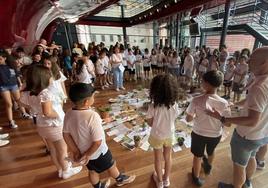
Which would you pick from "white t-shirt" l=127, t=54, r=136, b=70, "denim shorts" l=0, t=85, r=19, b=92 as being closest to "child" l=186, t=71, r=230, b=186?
"denim shorts" l=0, t=85, r=19, b=92

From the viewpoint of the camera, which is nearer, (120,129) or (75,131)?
(75,131)

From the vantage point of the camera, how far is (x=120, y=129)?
3234 millimetres

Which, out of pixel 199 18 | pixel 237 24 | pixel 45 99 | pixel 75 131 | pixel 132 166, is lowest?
pixel 132 166

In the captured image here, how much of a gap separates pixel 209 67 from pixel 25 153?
4758mm

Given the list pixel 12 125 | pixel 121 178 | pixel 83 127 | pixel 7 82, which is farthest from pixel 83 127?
pixel 12 125

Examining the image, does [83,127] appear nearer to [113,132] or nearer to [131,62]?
[113,132]

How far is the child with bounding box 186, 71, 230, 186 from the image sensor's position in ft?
4.99

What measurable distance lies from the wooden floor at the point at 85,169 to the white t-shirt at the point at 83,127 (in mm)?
959

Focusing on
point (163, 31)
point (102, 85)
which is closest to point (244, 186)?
point (102, 85)

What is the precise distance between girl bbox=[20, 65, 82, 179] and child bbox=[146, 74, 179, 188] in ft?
3.06

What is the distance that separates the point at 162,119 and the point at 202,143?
493 mm

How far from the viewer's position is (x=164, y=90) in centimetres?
147

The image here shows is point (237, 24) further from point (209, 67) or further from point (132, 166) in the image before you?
point (132, 166)

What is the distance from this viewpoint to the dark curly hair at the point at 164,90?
1463 mm
